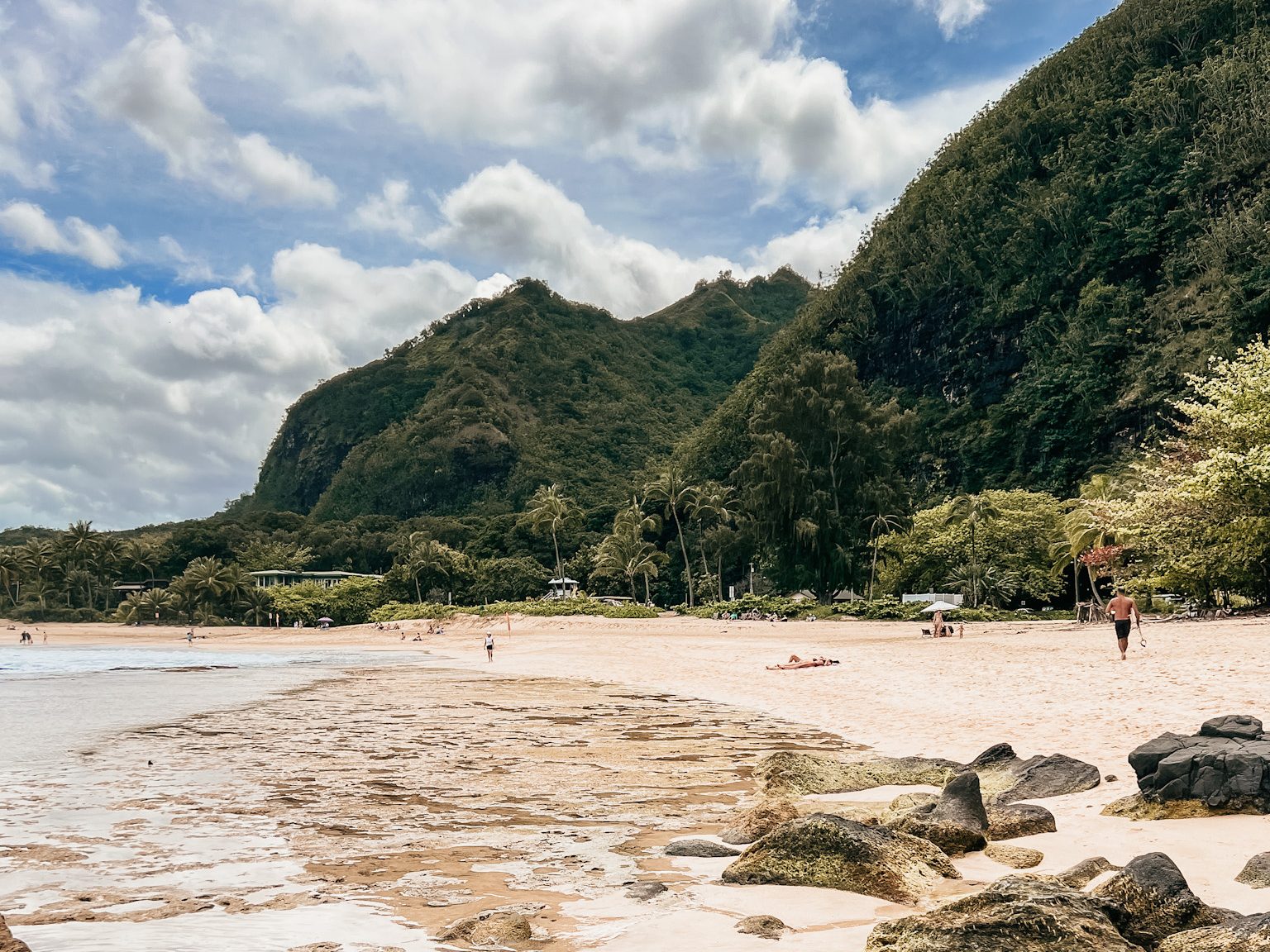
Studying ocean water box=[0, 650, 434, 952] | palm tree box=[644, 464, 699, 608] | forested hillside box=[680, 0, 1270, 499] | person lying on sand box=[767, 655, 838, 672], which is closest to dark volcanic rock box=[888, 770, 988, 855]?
ocean water box=[0, 650, 434, 952]

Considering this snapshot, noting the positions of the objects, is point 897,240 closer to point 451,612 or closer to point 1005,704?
point 451,612

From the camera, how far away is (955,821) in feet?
22.0

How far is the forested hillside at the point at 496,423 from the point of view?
156m

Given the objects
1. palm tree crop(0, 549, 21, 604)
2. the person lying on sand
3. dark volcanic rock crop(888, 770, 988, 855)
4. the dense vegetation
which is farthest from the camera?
palm tree crop(0, 549, 21, 604)

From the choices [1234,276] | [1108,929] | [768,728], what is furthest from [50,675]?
[1234,276]

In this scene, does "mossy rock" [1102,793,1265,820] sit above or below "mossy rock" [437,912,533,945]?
above

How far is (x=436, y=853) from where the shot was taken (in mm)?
7340

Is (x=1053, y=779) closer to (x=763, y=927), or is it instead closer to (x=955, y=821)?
(x=955, y=821)

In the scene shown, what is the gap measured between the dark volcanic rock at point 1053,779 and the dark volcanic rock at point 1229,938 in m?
3.96

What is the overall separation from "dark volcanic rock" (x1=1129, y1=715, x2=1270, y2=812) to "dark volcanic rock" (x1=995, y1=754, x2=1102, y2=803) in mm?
868

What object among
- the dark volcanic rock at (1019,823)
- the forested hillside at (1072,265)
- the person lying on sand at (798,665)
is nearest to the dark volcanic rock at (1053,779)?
the dark volcanic rock at (1019,823)

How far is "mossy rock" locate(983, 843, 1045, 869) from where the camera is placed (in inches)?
246

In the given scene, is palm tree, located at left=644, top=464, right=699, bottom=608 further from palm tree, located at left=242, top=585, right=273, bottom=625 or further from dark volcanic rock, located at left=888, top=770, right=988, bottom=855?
dark volcanic rock, located at left=888, top=770, right=988, bottom=855

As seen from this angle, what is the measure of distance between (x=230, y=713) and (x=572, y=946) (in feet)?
57.0
